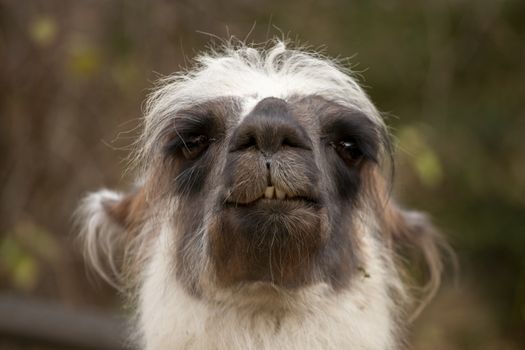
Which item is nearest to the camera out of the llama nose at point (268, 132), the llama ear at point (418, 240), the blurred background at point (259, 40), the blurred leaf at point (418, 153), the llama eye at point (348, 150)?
the llama nose at point (268, 132)

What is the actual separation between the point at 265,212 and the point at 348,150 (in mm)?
697

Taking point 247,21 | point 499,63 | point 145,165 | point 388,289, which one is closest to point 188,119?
point 145,165

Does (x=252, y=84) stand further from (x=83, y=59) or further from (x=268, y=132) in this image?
(x=83, y=59)

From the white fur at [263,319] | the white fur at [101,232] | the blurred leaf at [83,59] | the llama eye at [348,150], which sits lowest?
the white fur at [263,319]

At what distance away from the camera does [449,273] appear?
451 inches

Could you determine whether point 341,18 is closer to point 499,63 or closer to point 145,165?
point 499,63

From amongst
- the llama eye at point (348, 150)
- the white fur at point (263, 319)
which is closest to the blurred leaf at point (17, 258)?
the white fur at point (263, 319)

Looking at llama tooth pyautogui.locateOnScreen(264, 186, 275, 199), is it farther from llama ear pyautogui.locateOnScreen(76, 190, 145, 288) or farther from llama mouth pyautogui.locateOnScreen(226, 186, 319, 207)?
llama ear pyautogui.locateOnScreen(76, 190, 145, 288)

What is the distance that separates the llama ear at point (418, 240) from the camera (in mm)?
4914

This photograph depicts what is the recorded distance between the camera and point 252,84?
13.7 feet

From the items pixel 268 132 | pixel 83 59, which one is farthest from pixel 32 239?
pixel 268 132

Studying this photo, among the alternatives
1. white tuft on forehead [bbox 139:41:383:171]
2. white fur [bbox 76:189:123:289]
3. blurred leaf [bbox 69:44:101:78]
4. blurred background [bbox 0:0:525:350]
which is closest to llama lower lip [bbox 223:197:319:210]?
white tuft on forehead [bbox 139:41:383:171]

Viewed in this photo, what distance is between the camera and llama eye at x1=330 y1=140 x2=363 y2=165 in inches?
162

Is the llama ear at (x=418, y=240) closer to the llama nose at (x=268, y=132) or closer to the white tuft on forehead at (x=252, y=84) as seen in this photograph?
the white tuft on forehead at (x=252, y=84)
